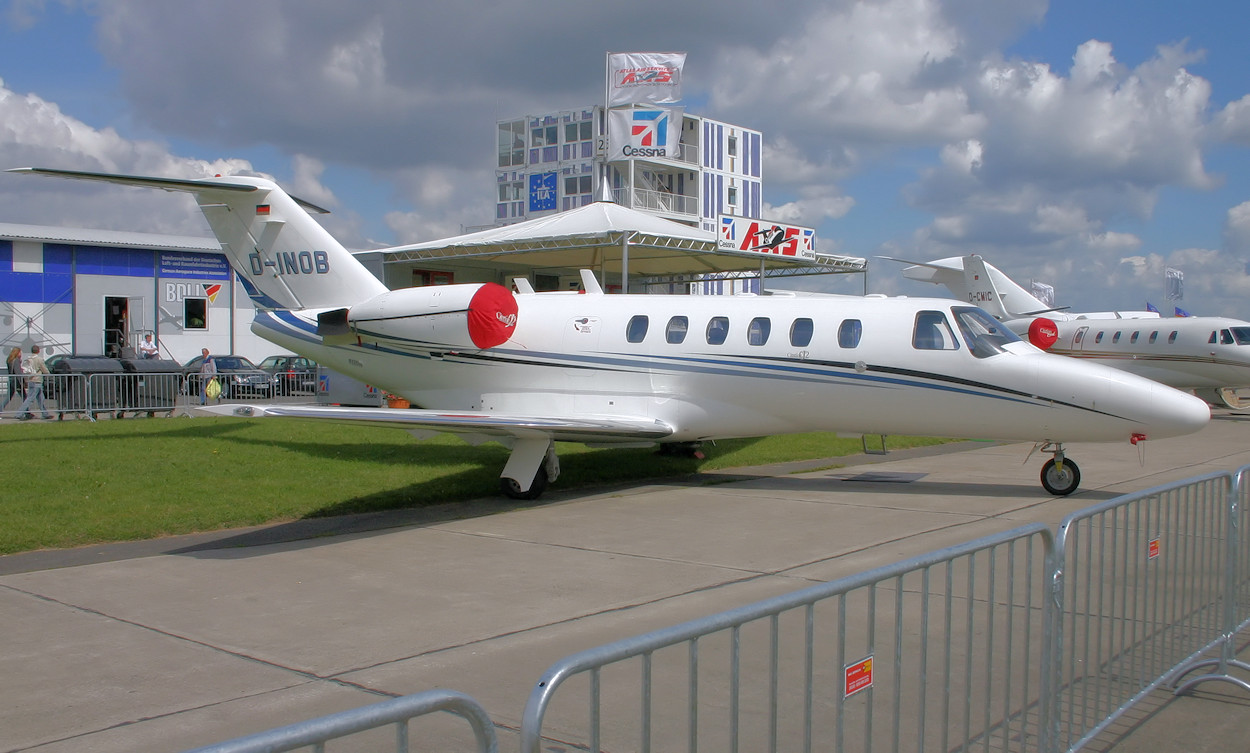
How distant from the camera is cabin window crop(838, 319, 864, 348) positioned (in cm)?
1212

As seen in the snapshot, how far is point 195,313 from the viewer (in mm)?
37312

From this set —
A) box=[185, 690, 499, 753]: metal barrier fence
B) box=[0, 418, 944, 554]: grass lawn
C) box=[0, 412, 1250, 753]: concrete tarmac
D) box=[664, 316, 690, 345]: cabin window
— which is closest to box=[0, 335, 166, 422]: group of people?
box=[0, 418, 944, 554]: grass lawn

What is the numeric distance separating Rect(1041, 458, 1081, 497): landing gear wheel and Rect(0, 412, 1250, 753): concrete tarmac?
0.20m

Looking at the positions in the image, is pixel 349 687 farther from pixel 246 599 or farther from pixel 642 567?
pixel 642 567

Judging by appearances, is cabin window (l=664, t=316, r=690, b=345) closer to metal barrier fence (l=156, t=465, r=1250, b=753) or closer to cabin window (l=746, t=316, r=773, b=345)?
cabin window (l=746, t=316, r=773, b=345)

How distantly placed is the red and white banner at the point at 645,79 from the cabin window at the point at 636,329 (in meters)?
41.7

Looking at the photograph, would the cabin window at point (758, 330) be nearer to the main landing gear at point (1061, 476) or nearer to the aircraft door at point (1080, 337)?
the main landing gear at point (1061, 476)

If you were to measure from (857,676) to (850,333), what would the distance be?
362 inches

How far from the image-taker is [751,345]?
1252cm

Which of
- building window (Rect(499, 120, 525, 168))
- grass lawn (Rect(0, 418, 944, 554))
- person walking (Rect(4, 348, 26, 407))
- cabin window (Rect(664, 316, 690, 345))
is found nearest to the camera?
grass lawn (Rect(0, 418, 944, 554))

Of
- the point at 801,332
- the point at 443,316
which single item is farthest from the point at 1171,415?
the point at 443,316

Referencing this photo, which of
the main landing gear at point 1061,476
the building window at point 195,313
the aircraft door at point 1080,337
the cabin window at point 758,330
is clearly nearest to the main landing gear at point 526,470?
the cabin window at point 758,330

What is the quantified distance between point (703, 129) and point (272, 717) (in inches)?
2742

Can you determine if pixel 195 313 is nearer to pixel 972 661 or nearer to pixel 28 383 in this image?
pixel 28 383
